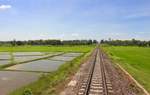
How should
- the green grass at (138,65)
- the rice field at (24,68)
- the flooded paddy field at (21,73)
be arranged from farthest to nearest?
the green grass at (138,65)
the rice field at (24,68)
the flooded paddy field at (21,73)

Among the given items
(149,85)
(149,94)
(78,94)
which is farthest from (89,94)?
(149,85)

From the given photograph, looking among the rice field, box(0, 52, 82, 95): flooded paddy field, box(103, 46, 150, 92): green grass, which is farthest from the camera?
box(103, 46, 150, 92): green grass

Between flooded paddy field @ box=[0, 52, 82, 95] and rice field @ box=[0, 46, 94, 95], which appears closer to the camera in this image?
flooded paddy field @ box=[0, 52, 82, 95]

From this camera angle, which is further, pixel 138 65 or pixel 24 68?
pixel 138 65

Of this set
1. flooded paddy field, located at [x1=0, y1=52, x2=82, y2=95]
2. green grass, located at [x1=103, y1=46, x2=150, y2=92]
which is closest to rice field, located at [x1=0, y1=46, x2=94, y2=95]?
flooded paddy field, located at [x1=0, y1=52, x2=82, y2=95]

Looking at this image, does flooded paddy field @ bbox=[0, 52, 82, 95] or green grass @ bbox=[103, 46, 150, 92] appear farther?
green grass @ bbox=[103, 46, 150, 92]

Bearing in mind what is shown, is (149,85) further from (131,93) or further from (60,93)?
(60,93)

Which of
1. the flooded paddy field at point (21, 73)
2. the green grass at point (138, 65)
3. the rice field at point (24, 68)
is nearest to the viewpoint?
the flooded paddy field at point (21, 73)

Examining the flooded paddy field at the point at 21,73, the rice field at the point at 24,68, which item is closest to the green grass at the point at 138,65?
the rice field at the point at 24,68

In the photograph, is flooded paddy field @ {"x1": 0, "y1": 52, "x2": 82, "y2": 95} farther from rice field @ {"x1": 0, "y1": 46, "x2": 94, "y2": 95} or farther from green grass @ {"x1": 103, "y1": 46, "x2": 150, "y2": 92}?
green grass @ {"x1": 103, "y1": 46, "x2": 150, "y2": 92}

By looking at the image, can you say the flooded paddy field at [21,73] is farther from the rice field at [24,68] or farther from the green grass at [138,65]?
the green grass at [138,65]

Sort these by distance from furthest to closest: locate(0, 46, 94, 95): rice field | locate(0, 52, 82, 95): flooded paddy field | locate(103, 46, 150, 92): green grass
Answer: locate(103, 46, 150, 92): green grass → locate(0, 46, 94, 95): rice field → locate(0, 52, 82, 95): flooded paddy field

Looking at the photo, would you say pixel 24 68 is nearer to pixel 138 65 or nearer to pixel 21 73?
pixel 21 73

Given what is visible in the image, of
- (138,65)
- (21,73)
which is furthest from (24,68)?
(138,65)
